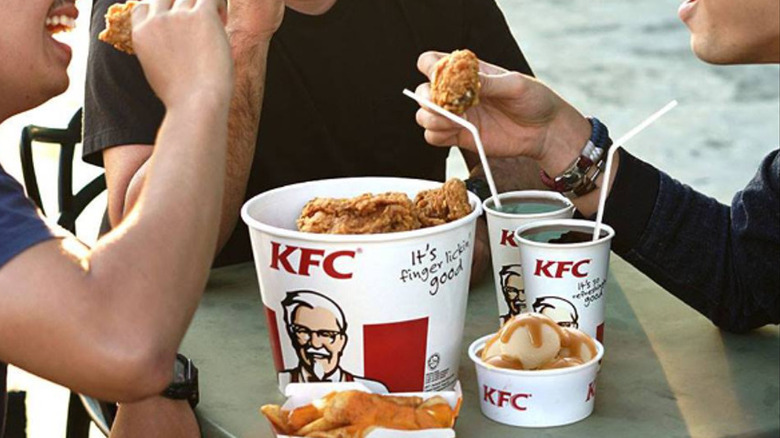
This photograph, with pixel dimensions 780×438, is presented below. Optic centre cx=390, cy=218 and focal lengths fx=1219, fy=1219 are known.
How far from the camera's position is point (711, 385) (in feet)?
4.70

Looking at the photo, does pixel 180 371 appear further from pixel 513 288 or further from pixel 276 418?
pixel 513 288

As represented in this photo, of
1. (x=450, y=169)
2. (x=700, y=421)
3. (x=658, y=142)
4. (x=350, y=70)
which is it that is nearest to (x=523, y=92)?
(x=700, y=421)

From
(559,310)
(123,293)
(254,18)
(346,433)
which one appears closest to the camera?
(123,293)

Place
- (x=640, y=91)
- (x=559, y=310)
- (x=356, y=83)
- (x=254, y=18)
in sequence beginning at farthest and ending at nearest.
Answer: (x=640, y=91) < (x=356, y=83) < (x=254, y=18) < (x=559, y=310)

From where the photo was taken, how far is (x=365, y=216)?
53.4 inches

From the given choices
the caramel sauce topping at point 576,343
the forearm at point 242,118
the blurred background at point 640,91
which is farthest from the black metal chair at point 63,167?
the blurred background at point 640,91

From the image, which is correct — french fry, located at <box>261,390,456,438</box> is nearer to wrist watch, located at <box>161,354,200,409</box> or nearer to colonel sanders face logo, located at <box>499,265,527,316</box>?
wrist watch, located at <box>161,354,200,409</box>

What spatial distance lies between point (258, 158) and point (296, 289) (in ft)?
2.95

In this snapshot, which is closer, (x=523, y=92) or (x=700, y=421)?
(x=700, y=421)

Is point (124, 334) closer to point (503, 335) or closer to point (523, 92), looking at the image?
point (503, 335)

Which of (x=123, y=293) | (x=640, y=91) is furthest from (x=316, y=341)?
(x=640, y=91)

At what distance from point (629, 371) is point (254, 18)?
0.80 metres

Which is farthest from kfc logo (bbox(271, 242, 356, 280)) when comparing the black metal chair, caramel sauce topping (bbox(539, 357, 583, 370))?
the black metal chair

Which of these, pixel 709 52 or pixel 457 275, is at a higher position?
pixel 709 52
